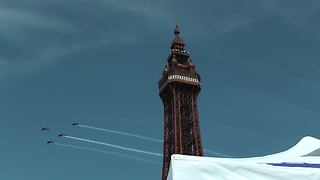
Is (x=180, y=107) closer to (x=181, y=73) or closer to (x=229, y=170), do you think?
(x=181, y=73)

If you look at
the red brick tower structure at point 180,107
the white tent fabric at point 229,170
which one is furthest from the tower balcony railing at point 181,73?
the white tent fabric at point 229,170

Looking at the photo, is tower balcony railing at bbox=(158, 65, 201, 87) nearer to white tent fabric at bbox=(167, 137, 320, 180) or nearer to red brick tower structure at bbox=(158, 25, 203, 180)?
red brick tower structure at bbox=(158, 25, 203, 180)

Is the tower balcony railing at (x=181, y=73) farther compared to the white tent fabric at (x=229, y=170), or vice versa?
the tower balcony railing at (x=181, y=73)

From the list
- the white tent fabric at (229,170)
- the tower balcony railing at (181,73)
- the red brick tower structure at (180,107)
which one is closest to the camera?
the white tent fabric at (229,170)

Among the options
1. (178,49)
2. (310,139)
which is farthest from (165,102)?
(310,139)

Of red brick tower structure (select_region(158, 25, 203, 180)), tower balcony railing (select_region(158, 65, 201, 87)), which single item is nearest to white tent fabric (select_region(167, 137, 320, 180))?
red brick tower structure (select_region(158, 25, 203, 180))

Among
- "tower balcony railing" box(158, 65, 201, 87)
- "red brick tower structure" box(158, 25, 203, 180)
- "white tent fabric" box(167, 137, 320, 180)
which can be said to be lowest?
"white tent fabric" box(167, 137, 320, 180)

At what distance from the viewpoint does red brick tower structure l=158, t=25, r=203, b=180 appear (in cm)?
8144

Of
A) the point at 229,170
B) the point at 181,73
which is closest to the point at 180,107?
the point at 181,73

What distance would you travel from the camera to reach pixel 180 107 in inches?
3410

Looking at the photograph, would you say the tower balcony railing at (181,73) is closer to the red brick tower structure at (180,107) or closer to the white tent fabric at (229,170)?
the red brick tower structure at (180,107)

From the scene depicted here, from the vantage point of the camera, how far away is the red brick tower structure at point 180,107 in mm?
81438

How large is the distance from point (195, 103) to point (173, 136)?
10344 millimetres

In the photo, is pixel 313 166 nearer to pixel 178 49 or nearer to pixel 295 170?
pixel 295 170
